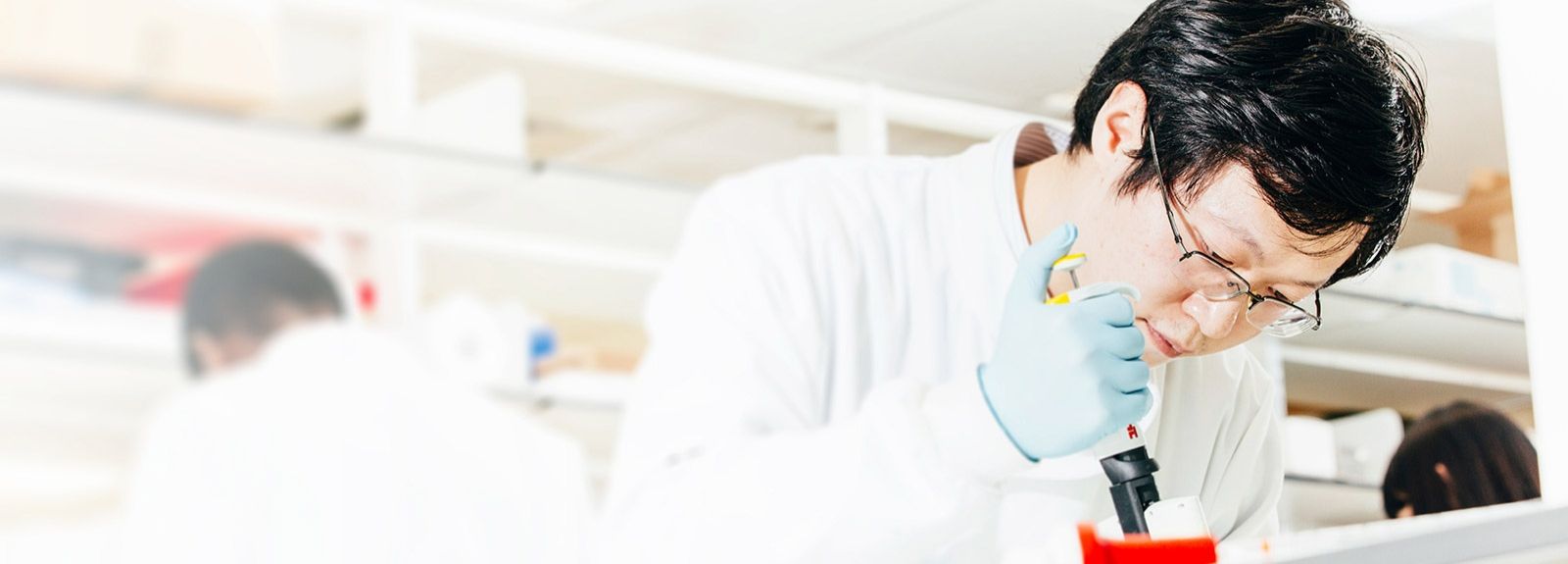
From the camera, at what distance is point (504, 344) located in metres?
0.97

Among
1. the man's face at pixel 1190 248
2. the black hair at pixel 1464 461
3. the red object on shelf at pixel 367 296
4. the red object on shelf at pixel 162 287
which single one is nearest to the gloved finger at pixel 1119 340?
the man's face at pixel 1190 248

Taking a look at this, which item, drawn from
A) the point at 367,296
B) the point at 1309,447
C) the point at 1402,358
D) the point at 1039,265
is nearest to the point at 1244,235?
the point at 1039,265

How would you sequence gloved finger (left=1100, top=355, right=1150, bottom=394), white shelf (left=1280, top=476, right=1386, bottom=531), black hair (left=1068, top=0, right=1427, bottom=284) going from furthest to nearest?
white shelf (left=1280, top=476, right=1386, bottom=531)
black hair (left=1068, top=0, right=1427, bottom=284)
gloved finger (left=1100, top=355, right=1150, bottom=394)

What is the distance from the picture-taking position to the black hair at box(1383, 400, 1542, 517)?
1.62 metres

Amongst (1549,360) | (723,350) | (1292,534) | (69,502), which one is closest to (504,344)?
(723,350)

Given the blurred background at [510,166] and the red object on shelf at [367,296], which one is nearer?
the blurred background at [510,166]

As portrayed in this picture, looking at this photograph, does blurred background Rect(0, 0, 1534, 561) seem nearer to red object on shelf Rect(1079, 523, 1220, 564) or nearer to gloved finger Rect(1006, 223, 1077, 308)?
gloved finger Rect(1006, 223, 1077, 308)

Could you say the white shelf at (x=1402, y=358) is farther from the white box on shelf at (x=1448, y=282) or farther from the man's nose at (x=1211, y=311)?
the man's nose at (x=1211, y=311)

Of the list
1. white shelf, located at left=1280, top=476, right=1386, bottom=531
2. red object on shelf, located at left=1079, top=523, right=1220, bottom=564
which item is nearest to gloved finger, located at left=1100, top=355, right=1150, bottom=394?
red object on shelf, located at left=1079, top=523, right=1220, bottom=564

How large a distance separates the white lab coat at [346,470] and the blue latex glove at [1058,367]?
31 centimetres

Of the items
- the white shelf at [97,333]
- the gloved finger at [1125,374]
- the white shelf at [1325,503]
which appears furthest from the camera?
the white shelf at [1325,503]

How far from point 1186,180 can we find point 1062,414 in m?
0.27

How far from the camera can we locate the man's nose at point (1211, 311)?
1.17 meters

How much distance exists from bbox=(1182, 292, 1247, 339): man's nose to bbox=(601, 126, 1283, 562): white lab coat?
0.28 ft
